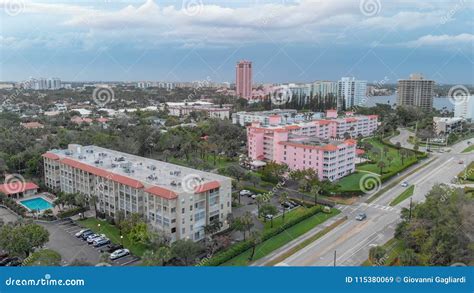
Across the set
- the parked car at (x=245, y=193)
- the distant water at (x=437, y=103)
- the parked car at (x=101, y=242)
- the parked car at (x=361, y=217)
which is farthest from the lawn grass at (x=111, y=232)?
the distant water at (x=437, y=103)

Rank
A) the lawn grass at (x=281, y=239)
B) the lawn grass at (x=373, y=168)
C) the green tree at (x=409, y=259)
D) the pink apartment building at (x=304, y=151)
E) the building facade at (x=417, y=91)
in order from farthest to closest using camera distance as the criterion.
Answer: the building facade at (x=417, y=91), the pink apartment building at (x=304, y=151), the lawn grass at (x=373, y=168), the lawn grass at (x=281, y=239), the green tree at (x=409, y=259)

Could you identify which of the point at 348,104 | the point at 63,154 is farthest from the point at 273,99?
the point at 63,154

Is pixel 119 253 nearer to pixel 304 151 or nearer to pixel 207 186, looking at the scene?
pixel 207 186

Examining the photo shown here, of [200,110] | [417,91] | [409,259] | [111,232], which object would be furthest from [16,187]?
[417,91]

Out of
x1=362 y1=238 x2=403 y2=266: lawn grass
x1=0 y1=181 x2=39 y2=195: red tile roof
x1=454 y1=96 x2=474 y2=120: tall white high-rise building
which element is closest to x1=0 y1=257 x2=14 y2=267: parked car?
x1=0 y1=181 x2=39 y2=195: red tile roof

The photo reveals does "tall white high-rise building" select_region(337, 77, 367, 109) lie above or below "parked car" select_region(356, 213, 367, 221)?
above

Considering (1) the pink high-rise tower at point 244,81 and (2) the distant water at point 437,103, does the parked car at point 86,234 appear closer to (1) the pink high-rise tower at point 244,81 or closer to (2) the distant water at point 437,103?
(1) the pink high-rise tower at point 244,81

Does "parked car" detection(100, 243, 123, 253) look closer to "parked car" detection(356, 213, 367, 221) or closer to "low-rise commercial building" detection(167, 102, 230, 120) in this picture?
"parked car" detection(356, 213, 367, 221)
